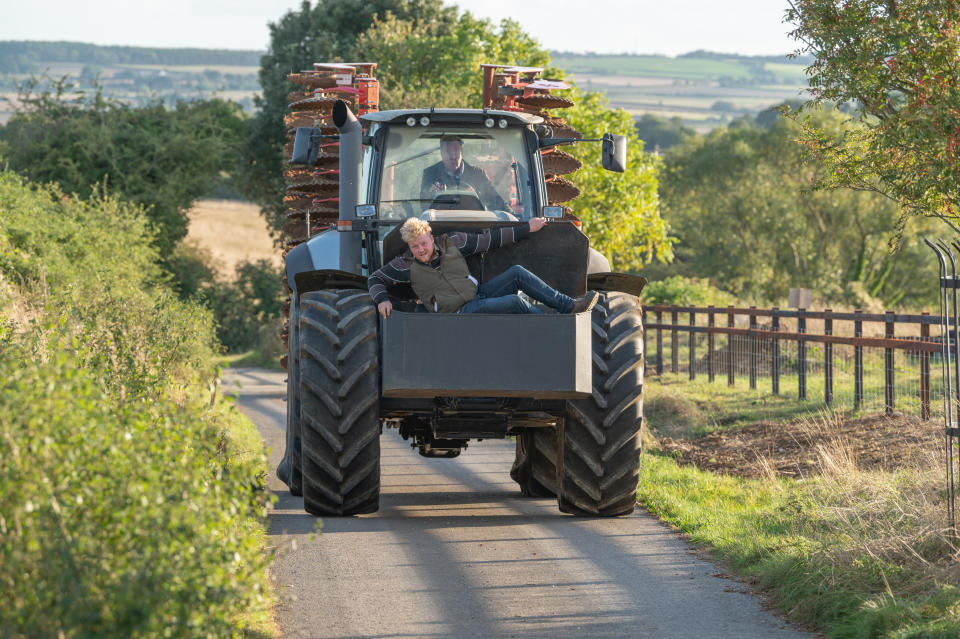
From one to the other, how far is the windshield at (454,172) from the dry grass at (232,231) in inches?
2427

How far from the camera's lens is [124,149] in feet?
126

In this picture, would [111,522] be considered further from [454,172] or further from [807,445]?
[807,445]

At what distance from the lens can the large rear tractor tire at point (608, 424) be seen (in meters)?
9.35

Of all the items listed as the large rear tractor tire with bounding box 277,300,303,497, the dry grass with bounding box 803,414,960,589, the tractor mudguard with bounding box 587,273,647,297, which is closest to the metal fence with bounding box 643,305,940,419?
the dry grass with bounding box 803,414,960,589

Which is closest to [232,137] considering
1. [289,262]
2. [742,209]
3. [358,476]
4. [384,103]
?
[384,103]

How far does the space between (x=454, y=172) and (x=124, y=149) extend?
30017mm

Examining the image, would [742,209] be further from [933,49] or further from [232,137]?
[933,49]

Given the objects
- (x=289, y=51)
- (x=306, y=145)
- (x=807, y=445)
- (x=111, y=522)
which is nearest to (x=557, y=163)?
(x=306, y=145)

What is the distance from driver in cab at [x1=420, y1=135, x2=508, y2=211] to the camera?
10.6 m

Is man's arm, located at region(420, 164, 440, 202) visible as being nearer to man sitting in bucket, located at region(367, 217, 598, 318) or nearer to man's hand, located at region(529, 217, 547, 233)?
man sitting in bucket, located at region(367, 217, 598, 318)

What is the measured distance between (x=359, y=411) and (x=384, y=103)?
21.6 m

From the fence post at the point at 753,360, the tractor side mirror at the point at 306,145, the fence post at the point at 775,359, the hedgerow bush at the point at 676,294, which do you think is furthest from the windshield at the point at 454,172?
the hedgerow bush at the point at 676,294

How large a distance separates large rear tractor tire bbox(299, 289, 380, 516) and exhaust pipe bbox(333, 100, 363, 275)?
1250 millimetres

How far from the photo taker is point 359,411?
29.8 ft
